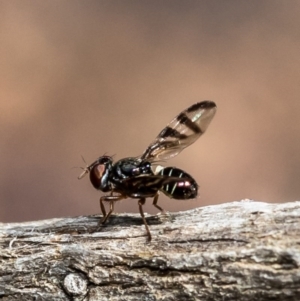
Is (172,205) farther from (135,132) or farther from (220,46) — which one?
(220,46)

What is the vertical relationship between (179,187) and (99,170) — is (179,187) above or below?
below

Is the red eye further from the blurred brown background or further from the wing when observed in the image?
the blurred brown background

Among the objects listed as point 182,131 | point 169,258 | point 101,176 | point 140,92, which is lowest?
point 169,258

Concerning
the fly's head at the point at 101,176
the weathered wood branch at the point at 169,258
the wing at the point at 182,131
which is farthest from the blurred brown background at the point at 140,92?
the weathered wood branch at the point at 169,258

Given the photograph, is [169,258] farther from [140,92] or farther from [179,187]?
[140,92]

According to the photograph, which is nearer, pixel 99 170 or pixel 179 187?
pixel 179 187

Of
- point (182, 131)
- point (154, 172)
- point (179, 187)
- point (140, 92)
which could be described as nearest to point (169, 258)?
point (179, 187)

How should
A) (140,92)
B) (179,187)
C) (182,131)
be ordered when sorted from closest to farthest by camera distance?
(179,187), (182,131), (140,92)

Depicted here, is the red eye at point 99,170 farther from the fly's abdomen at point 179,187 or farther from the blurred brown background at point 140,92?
the blurred brown background at point 140,92

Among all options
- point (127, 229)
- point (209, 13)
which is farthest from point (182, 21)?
point (127, 229)
